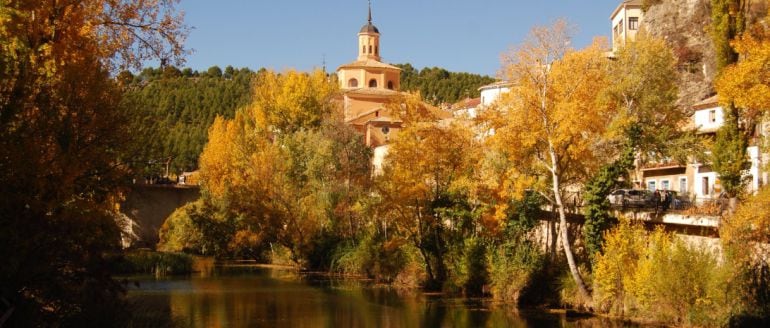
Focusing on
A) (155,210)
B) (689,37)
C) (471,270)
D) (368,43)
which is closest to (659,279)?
(471,270)

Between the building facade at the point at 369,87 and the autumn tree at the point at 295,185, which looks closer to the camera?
the autumn tree at the point at 295,185

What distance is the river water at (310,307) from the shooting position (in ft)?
82.1

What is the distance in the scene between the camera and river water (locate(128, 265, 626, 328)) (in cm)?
2503

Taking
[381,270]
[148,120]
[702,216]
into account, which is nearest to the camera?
[148,120]

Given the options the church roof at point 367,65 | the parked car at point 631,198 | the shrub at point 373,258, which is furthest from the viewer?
the church roof at point 367,65

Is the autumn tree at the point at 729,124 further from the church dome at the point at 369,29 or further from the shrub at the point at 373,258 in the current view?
the church dome at the point at 369,29

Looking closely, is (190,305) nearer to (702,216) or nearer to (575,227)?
(575,227)

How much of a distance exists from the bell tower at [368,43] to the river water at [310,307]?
54.1 meters

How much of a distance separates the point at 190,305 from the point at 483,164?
39.8ft

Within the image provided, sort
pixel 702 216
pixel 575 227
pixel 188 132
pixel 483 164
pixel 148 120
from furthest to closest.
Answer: pixel 188 132 → pixel 483 164 → pixel 575 227 → pixel 702 216 → pixel 148 120

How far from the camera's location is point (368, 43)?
89.1m

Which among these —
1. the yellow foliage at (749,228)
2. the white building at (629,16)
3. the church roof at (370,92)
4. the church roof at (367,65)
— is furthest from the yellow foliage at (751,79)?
the church roof at (367,65)

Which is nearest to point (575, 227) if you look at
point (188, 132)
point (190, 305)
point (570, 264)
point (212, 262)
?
point (570, 264)

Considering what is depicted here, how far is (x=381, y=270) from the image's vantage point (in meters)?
38.4
